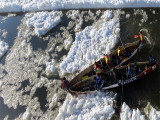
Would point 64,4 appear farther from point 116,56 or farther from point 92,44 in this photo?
point 116,56

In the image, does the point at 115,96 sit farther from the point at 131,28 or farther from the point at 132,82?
the point at 131,28

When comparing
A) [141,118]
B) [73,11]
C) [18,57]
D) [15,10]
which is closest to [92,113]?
[141,118]

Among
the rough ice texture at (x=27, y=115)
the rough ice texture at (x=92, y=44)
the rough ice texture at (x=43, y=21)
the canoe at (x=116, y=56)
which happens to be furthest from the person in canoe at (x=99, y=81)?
the rough ice texture at (x=43, y=21)

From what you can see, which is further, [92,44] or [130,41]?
[92,44]

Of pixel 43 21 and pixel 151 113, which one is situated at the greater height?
pixel 43 21

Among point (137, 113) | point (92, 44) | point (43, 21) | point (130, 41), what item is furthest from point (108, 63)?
point (43, 21)

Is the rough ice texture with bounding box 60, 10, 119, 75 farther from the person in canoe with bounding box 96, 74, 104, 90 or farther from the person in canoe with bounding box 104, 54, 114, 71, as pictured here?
the person in canoe with bounding box 96, 74, 104, 90
